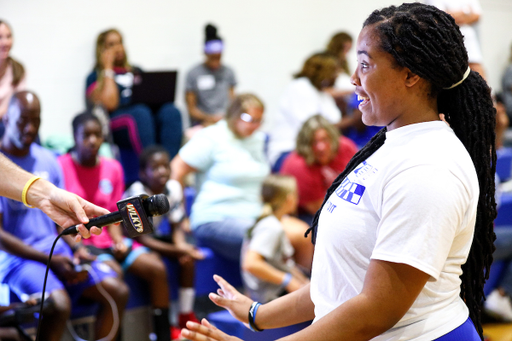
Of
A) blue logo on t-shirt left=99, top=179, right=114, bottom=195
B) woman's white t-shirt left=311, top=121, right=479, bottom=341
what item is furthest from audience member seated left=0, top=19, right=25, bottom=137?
woman's white t-shirt left=311, top=121, right=479, bottom=341

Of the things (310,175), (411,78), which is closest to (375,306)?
(411,78)

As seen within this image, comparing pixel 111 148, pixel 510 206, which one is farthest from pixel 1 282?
pixel 510 206

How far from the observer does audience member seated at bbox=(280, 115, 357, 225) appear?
12.7 feet

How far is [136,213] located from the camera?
1258 millimetres

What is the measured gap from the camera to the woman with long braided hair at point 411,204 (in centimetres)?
100

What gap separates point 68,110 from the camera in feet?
16.0

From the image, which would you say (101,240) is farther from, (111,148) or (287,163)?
(287,163)

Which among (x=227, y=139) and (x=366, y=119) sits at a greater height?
(x=366, y=119)

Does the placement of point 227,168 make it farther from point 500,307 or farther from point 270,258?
point 500,307

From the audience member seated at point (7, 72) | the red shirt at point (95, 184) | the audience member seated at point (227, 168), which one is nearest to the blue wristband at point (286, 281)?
the audience member seated at point (227, 168)

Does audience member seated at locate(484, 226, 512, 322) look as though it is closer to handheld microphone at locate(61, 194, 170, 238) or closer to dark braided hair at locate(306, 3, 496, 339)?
dark braided hair at locate(306, 3, 496, 339)

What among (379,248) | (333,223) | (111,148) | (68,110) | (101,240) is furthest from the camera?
(68,110)

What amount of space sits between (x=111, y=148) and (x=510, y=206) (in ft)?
10.1

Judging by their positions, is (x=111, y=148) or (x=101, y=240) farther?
(x=111, y=148)
